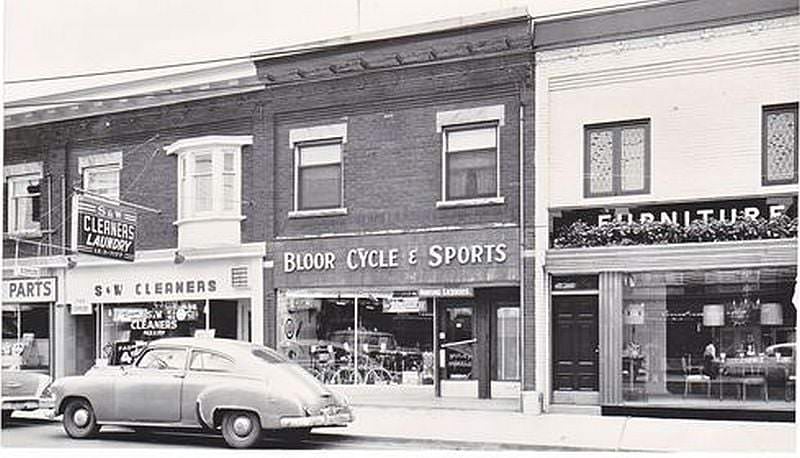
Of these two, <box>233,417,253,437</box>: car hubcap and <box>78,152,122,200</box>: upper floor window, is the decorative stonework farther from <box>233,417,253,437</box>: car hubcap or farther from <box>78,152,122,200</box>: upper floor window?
<box>78,152,122,200</box>: upper floor window

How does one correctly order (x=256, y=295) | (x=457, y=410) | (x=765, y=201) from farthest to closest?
(x=256, y=295)
(x=457, y=410)
(x=765, y=201)

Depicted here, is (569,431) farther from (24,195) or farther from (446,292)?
(24,195)

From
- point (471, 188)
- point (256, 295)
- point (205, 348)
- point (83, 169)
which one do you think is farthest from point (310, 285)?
point (83, 169)

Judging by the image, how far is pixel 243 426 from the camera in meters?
5.02

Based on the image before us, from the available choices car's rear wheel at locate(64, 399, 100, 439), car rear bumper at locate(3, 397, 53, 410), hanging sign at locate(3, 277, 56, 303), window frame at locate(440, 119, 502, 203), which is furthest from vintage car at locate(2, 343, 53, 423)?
window frame at locate(440, 119, 502, 203)

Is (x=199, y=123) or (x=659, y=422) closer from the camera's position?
(x=659, y=422)

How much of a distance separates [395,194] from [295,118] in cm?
67

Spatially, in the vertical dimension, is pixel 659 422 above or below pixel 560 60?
below

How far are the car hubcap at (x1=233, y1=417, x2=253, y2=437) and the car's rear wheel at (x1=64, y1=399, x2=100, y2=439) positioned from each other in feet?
2.55

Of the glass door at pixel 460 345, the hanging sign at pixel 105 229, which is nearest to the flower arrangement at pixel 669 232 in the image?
the glass door at pixel 460 345

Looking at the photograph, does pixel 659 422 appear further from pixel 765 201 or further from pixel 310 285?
pixel 310 285

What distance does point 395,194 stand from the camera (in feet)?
17.1

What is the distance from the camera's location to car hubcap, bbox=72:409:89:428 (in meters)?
5.30

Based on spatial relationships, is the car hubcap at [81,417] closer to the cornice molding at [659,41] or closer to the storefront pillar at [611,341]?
the storefront pillar at [611,341]
